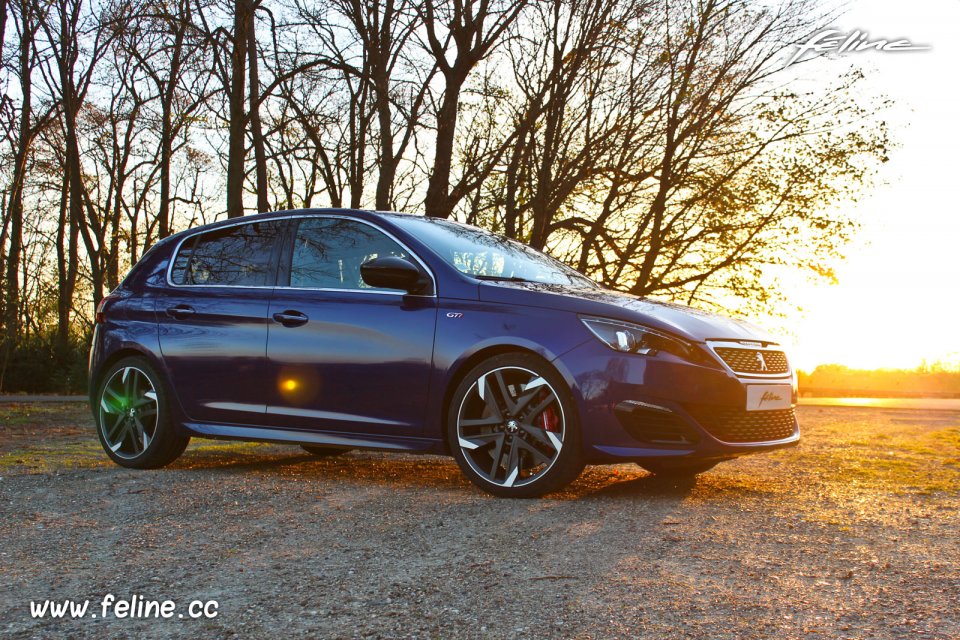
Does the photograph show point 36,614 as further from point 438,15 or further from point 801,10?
point 801,10

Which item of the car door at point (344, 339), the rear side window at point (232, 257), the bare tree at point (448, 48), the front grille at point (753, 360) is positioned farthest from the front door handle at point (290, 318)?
the bare tree at point (448, 48)

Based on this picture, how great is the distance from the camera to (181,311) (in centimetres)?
655

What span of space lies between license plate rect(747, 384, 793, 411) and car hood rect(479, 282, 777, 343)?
28 centimetres

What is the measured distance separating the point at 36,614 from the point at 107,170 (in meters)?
27.0

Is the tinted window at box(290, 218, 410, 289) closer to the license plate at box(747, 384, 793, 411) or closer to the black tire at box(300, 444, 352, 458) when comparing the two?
the black tire at box(300, 444, 352, 458)

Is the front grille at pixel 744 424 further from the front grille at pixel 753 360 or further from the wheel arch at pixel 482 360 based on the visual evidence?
the wheel arch at pixel 482 360

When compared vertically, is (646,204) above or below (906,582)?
above

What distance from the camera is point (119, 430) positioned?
680 cm

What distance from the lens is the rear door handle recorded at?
21.4ft

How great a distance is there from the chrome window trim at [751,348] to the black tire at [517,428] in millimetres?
804

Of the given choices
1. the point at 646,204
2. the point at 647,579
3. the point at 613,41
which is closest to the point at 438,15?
the point at 613,41

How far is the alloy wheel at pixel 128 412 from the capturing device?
667 cm

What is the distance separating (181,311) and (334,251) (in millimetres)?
1241

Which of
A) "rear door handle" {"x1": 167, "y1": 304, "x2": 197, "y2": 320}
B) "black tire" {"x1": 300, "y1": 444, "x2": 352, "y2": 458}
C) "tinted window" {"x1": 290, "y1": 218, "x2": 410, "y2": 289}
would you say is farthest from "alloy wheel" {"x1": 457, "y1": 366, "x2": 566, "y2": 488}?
"black tire" {"x1": 300, "y1": 444, "x2": 352, "y2": 458}
